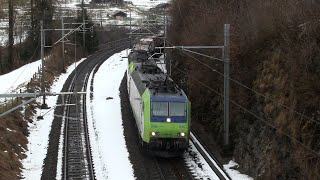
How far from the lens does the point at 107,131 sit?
→ 27000mm

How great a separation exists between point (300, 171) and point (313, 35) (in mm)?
5018

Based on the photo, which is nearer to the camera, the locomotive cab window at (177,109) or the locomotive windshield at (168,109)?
the locomotive windshield at (168,109)

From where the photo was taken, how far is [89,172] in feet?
66.6

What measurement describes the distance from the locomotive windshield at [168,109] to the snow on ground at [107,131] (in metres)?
2.96

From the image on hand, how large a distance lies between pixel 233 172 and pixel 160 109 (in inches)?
175

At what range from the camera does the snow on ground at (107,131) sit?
68.4 ft

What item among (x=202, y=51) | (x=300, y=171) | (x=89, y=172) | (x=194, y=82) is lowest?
(x=89, y=172)

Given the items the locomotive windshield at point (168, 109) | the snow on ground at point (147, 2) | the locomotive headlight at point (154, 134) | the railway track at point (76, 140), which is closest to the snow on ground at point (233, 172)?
the locomotive windshield at point (168, 109)

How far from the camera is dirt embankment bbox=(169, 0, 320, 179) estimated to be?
15719mm

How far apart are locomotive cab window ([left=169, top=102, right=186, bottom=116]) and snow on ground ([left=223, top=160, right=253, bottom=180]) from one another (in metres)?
3.25

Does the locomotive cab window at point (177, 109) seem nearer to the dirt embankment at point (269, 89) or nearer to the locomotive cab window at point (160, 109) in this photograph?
the locomotive cab window at point (160, 109)

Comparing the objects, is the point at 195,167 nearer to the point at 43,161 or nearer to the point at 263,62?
the point at 263,62

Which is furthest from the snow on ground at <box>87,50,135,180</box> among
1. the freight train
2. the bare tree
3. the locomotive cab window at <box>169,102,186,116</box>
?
the bare tree

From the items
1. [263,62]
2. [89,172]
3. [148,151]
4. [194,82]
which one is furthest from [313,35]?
[194,82]
